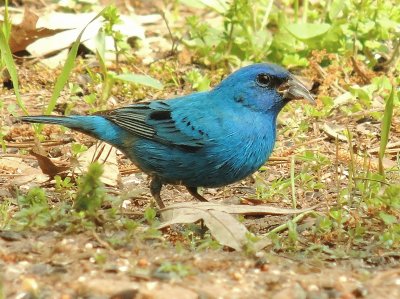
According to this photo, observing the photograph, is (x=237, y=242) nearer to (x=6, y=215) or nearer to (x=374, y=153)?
(x=6, y=215)

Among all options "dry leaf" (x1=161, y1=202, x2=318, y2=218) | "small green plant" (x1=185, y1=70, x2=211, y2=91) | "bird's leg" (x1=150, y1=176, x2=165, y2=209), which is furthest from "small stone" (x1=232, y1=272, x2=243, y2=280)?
"small green plant" (x1=185, y1=70, x2=211, y2=91)

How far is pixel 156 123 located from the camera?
5.29 metres

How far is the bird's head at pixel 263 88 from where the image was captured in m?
5.20

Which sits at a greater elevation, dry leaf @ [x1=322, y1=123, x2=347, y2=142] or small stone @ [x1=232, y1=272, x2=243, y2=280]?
small stone @ [x1=232, y1=272, x2=243, y2=280]

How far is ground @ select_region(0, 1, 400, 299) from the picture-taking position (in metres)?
3.57

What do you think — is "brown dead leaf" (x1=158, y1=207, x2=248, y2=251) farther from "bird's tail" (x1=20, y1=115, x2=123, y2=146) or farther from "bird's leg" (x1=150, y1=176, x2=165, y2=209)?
"bird's tail" (x1=20, y1=115, x2=123, y2=146)

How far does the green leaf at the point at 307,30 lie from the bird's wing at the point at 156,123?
1.91 m

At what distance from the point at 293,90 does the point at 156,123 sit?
78 cm

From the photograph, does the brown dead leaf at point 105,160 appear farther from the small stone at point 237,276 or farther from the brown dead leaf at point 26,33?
the small stone at point 237,276

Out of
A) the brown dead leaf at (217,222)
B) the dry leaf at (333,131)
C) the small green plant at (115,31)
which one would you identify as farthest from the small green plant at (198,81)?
the brown dead leaf at (217,222)

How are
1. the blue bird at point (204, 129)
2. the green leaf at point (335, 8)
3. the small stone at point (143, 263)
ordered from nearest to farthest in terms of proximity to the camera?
the small stone at point (143, 263), the blue bird at point (204, 129), the green leaf at point (335, 8)

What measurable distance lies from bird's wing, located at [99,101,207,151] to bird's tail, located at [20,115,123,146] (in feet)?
0.15

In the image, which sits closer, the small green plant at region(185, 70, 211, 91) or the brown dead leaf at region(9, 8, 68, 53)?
the small green plant at region(185, 70, 211, 91)

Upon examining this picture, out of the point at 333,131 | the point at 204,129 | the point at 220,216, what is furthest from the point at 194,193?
the point at 333,131
